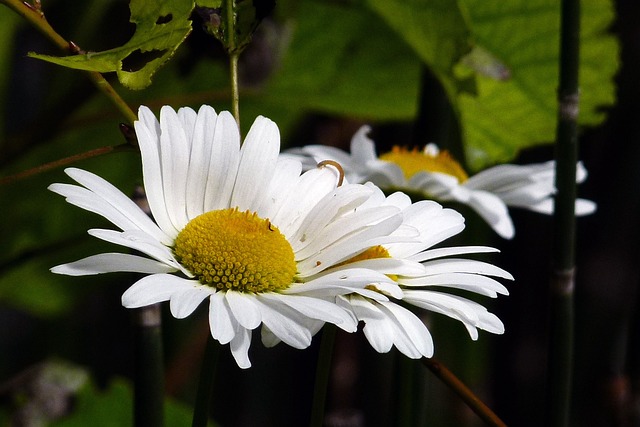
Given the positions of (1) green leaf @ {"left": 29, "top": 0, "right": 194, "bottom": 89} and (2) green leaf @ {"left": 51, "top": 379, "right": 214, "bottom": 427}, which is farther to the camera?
(2) green leaf @ {"left": 51, "top": 379, "right": 214, "bottom": 427}

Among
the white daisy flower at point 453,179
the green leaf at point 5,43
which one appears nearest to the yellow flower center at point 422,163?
the white daisy flower at point 453,179

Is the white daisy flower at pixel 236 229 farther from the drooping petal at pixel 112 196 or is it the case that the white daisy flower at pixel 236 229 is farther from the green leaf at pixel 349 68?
the green leaf at pixel 349 68

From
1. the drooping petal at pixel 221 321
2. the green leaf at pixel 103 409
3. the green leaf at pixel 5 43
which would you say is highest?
the green leaf at pixel 5 43

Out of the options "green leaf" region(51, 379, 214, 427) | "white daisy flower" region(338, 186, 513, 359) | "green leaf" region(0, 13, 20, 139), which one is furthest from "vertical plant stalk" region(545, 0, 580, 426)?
"green leaf" region(0, 13, 20, 139)

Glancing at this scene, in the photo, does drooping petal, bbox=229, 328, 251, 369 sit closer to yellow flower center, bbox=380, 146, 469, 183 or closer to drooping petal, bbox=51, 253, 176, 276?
drooping petal, bbox=51, 253, 176, 276

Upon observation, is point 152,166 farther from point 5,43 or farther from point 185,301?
point 5,43

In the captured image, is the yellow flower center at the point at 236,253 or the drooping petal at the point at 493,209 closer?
the yellow flower center at the point at 236,253

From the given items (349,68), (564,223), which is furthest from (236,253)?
(349,68)
